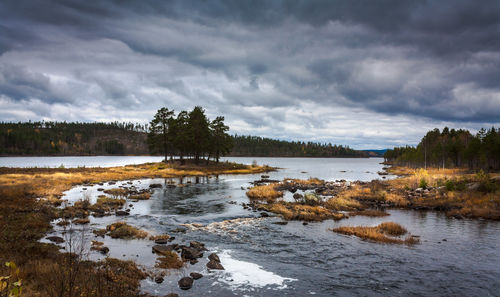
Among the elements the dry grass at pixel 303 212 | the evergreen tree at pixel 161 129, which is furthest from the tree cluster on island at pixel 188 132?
the dry grass at pixel 303 212

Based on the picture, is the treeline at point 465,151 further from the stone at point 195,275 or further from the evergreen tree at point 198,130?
the stone at point 195,275

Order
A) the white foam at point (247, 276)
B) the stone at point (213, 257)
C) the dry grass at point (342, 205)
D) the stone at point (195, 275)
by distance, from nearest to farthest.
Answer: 1. the white foam at point (247, 276)
2. the stone at point (195, 275)
3. the stone at point (213, 257)
4. the dry grass at point (342, 205)

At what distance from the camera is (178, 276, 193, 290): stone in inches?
530

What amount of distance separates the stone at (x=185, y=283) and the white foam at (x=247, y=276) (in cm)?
170

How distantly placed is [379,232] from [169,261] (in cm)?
1693

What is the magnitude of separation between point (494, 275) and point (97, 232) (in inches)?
1027

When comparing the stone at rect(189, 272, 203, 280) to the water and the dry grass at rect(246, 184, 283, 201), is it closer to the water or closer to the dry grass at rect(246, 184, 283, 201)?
the water

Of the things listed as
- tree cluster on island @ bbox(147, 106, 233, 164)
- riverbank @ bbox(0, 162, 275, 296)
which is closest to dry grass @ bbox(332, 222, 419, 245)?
riverbank @ bbox(0, 162, 275, 296)

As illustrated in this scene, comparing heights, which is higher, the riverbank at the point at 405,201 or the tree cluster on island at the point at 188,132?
the tree cluster on island at the point at 188,132

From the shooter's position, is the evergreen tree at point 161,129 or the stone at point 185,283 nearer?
the stone at point 185,283

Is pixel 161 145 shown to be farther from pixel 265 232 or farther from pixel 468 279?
pixel 468 279

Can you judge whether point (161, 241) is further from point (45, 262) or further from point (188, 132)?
point (188, 132)

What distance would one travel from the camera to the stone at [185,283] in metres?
13.5

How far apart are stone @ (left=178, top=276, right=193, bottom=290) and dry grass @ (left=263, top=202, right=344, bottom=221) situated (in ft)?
53.5
